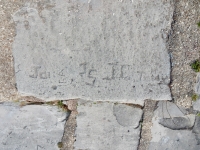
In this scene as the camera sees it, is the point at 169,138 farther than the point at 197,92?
Yes

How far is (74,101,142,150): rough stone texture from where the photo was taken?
59.2 inches

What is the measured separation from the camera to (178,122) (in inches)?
59.4

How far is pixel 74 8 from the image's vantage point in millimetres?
1328

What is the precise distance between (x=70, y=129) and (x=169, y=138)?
1.65 ft

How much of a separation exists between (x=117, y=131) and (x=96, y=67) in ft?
1.19

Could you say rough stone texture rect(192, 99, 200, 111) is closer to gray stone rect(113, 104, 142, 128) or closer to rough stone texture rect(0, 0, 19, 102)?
gray stone rect(113, 104, 142, 128)

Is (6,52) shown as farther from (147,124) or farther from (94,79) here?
(147,124)

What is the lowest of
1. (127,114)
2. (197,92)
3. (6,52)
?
(127,114)

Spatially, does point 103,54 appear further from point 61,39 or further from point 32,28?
point 32,28

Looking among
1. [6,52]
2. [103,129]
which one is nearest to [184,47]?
[103,129]

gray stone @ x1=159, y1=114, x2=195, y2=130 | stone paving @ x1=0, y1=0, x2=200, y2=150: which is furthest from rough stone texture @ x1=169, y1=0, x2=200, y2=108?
gray stone @ x1=159, y1=114, x2=195, y2=130

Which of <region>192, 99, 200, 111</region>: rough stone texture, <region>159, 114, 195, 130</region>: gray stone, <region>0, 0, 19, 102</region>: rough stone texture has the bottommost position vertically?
<region>159, 114, 195, 130</region>: gray stone

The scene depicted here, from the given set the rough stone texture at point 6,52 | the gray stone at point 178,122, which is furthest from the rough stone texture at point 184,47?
the rough stone texture at point 6,52

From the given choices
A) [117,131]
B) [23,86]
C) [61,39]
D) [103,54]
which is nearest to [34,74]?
[23,86]
